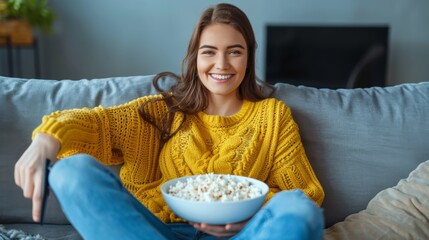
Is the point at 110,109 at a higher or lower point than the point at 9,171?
higher

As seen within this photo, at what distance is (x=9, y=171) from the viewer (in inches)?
69.4

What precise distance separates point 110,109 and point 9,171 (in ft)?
1.32

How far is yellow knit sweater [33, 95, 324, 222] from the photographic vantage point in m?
1.65

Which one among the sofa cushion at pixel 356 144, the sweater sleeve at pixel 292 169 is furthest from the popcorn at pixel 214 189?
the sofa cushion at pixel 356 144

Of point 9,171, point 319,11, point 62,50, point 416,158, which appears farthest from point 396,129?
point 62,50

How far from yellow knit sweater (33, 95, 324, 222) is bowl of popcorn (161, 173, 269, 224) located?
0.25 metres

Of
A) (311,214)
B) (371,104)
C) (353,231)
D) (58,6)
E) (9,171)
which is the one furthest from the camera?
(58,6)

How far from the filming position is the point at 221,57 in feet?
5.49

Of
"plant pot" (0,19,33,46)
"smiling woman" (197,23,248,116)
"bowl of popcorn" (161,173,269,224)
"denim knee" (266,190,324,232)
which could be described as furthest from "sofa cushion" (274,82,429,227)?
"plant pot" (0,19,33,46)

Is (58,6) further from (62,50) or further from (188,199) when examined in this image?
(188,199)

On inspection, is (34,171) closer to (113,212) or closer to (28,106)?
(113,212)

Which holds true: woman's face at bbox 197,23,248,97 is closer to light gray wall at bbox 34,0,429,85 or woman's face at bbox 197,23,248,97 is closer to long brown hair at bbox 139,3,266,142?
long brown hair at bbox 139,3,266,142

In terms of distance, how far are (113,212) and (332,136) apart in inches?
34.4

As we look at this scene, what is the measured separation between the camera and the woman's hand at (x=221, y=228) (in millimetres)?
1290
